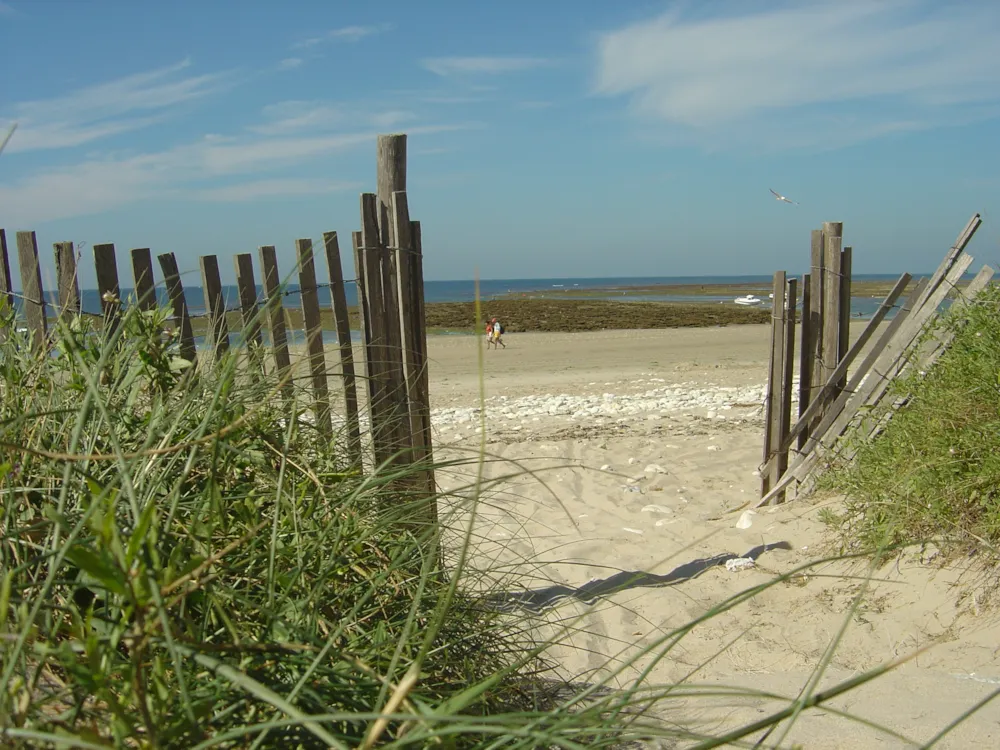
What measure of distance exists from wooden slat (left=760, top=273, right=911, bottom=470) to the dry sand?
0.49 m

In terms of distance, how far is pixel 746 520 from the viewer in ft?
15.9

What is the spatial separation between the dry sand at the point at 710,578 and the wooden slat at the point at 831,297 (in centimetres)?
90

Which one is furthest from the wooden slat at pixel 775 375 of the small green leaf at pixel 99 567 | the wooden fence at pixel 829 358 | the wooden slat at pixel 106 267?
the small green leaf at pixel 99 567

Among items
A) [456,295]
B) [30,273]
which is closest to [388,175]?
[30,273]

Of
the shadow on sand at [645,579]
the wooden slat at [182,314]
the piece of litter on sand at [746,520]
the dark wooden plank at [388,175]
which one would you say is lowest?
the shadow on sand at [645,579]

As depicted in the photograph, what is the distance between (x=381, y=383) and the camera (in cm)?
381

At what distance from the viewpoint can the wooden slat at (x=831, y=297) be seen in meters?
4.96

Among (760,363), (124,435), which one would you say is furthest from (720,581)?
(760,363)

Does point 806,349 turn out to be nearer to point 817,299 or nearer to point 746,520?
point 817,299

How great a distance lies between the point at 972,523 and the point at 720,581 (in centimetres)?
116

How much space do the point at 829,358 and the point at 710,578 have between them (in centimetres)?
180

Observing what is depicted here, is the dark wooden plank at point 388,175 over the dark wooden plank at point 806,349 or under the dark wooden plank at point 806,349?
over

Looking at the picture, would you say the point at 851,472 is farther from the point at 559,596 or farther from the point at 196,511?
the point at 196,511

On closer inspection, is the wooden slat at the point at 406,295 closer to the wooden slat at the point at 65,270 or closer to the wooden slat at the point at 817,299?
the wooden slat at the point at 65,270
